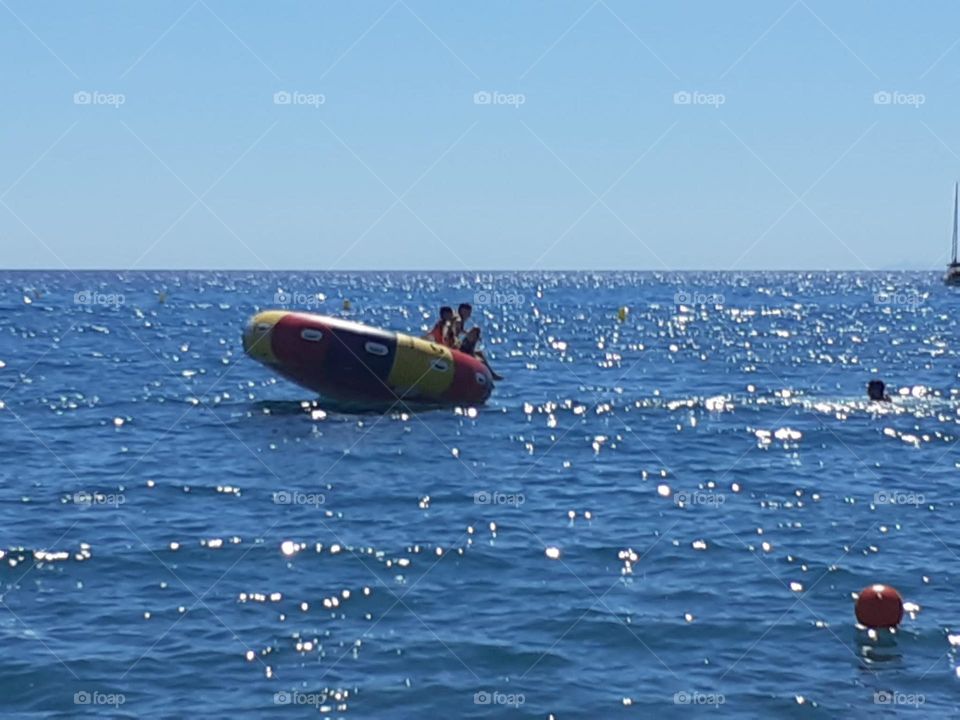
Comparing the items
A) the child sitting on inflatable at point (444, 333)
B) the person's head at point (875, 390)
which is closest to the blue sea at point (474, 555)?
the person's head at point (875, 390)

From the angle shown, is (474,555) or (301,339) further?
(301,339)

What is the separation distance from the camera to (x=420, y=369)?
24.5m

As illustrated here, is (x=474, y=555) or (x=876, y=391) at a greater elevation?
(x=876, y=391)

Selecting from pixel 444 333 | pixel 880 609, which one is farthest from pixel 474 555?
pixel 444 333

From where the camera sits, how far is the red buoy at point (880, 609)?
12000 millimetres

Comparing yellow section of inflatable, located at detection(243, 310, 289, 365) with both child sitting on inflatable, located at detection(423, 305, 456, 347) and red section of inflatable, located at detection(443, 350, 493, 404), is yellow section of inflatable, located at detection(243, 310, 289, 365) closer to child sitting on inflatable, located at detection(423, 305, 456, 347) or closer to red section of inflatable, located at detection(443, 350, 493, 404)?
child sitting on inflatable, located at detection(423, 305, 456, 347)

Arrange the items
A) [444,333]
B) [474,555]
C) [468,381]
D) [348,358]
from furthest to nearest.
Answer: [444,333] < [468,381] < [348,358] < [474,555]

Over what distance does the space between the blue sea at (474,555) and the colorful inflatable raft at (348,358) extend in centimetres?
63

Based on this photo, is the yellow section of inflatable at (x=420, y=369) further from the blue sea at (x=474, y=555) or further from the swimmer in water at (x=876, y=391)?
the swimmer in water at (x=876, y=391)

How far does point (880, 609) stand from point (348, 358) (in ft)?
44.5

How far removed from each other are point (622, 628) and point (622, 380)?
24291 millimetres

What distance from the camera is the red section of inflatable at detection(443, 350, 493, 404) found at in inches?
993

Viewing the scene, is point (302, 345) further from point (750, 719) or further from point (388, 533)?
point (750, 719)

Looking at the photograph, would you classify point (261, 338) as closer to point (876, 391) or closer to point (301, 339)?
point (301, 339)
